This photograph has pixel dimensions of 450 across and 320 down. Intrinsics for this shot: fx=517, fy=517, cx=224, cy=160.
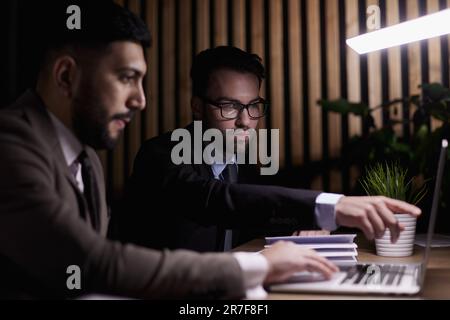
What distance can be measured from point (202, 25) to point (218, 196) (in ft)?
6.85

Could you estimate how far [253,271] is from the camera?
3.48 feet

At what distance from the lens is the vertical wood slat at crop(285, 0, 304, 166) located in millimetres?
3381

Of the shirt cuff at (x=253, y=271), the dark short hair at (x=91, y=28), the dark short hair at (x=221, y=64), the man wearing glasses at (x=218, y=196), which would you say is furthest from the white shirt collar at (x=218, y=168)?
the shirt cuff at (x=253, y=271)

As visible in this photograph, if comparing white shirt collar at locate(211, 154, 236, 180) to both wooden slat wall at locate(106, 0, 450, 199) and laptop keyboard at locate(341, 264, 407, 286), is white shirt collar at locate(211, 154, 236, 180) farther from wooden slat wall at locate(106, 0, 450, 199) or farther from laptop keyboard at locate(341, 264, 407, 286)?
wooden slat wall at locate(106, 0, 450, 199)

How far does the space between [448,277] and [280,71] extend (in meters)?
2.20

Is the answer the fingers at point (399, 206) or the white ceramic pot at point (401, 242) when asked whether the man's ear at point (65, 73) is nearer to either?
the fingers at point (399, 206)

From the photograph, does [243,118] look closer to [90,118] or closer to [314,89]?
[90,118]

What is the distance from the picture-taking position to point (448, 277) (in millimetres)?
1394

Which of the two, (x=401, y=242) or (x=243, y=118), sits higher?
(x=243, y=118)

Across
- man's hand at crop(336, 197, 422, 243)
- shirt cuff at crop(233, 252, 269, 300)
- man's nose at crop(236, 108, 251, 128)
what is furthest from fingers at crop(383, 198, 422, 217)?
man's nose at crop(236, 108, 251, 128)

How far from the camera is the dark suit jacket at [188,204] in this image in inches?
61.4

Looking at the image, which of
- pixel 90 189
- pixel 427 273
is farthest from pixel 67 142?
pixel 427 273

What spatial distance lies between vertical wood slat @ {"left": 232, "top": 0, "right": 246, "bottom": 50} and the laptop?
2.33m
